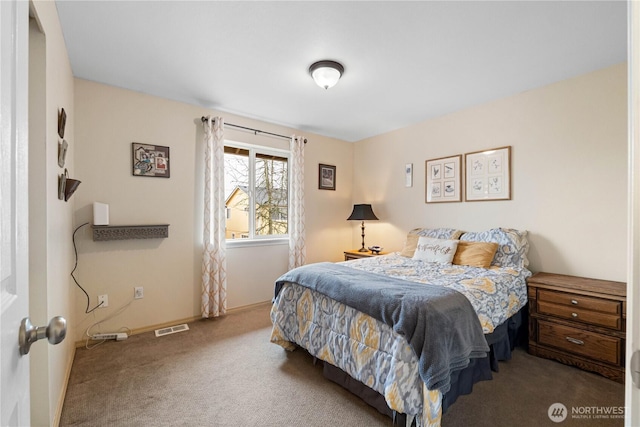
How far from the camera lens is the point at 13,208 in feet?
1.82

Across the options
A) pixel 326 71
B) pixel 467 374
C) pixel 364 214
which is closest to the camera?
pixel 467 374

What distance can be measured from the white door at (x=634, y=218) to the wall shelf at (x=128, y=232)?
128 inches

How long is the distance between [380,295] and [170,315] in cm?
244

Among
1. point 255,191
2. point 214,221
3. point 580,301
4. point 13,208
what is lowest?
point 580,301

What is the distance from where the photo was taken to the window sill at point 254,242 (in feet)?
11.7

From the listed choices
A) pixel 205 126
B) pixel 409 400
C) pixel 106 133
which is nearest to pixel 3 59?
pixel 409 400

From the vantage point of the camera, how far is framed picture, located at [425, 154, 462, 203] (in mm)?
3436

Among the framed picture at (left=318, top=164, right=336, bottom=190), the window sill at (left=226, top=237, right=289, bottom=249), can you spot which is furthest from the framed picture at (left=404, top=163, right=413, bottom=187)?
the window sill at (left=226, top=237, right=289, bottom=249)

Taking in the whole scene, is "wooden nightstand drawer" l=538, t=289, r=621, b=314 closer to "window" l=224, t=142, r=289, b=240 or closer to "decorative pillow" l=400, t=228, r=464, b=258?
"decorative pillow" l=400, t=228, r=464, b=258

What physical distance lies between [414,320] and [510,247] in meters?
1.79

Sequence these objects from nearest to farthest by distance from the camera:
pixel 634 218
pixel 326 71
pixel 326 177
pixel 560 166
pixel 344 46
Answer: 1. pixel 634 218
2. pixel 344 46
3. pixel 326 71
4. pixel 560 166
5. pixel 326 177

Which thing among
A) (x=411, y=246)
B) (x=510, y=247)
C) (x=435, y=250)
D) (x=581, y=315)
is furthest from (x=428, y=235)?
(x=581, y=315)

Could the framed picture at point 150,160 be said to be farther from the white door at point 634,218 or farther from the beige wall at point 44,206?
the white door at point 634,218

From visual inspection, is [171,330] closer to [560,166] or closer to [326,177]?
[326,177]
